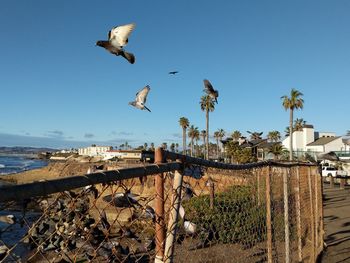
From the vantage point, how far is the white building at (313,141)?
81.5m

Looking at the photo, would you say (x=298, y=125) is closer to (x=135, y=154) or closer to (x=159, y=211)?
(x=135, y=154)

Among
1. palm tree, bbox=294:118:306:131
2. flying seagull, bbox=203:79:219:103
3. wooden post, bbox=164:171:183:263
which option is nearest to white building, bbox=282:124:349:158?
palm tree, bbox=294:118:306:131

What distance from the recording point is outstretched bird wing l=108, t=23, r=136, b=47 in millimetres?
4727

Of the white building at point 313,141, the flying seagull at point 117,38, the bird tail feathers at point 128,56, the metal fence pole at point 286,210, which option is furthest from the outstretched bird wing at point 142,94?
the white building at point 313,141

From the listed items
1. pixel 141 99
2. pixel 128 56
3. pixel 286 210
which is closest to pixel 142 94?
pixel 141 99

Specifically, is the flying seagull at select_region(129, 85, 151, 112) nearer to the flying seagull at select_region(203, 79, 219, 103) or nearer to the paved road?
the flying seagull at select_region(203, 79, 219, 103)

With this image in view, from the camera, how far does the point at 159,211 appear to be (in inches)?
87.5

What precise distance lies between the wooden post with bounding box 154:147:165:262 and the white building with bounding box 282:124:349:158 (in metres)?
83.5

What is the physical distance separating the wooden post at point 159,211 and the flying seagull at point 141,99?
14.3 ft

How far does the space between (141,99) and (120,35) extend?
2.09 metres

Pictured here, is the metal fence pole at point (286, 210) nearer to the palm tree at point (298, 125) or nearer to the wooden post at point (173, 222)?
the wooden post at point (173, 222)

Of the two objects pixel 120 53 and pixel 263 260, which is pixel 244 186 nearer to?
pixel 263 260

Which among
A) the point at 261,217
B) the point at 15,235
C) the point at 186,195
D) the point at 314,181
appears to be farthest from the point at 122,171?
the point at 15,235

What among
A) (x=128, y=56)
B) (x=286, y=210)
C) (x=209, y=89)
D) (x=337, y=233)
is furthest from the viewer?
(x=337, y=233)
